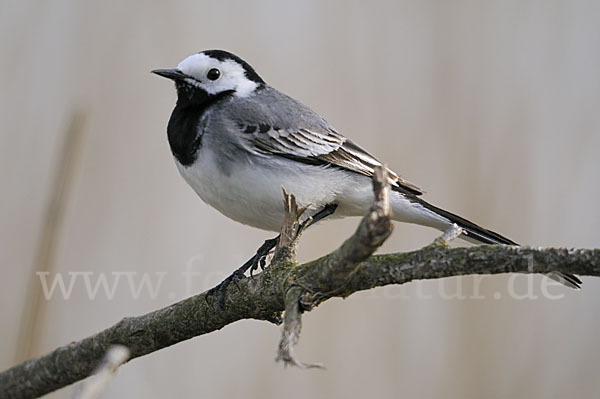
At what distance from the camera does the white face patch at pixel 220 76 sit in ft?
10.2

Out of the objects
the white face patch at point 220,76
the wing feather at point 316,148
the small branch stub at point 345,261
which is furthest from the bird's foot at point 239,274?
the white face patch at point 220,76

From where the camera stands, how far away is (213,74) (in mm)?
3129

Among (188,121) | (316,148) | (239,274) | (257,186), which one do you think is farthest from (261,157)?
(239,274)

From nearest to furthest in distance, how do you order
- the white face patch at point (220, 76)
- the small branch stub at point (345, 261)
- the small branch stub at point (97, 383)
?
the small branch stub at point (97, 383), the small branch stub at point (345, 261), the white face patch at point (220, 76)

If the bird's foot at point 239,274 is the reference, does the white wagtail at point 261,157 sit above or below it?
above

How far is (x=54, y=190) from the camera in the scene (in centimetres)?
206

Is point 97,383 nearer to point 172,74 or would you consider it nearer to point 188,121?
point 188,121

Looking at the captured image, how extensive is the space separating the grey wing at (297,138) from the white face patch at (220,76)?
0.17m

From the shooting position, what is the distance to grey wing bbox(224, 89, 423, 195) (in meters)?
2.87

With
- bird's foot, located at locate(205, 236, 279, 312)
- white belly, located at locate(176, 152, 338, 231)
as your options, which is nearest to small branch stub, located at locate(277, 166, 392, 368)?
bird's foot, located at locate(205, 236, 279, 312)

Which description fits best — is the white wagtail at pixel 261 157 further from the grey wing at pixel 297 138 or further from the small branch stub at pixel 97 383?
the small branch stub at pixel 97 383

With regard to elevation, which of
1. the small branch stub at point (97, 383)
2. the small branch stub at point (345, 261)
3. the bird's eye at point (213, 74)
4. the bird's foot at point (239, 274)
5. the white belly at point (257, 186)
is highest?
the bird's eye at point (213, 74)

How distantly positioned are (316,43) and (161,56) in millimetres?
890

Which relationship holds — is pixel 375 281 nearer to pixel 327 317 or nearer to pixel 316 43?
pixel 327 317
